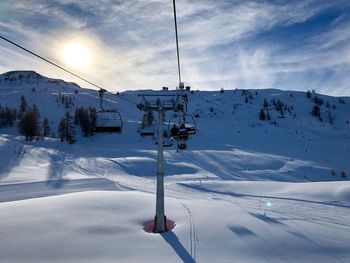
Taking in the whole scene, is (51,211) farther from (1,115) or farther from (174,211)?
(1,115)

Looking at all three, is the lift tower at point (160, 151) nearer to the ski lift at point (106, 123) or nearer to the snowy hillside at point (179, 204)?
the snowy hillside at point (179, 204)

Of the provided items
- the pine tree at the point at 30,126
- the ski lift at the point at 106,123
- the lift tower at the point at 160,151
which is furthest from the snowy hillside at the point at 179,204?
the pine tree at the point at 30,126

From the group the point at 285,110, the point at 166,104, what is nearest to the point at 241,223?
the point at 166,104

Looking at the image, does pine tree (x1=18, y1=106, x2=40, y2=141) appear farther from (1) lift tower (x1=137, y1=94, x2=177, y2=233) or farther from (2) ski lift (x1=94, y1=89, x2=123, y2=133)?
(1) lift tower (x1=137, y1=94, x2=177, y2=233)

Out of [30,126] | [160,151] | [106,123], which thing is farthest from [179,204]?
[30,126]

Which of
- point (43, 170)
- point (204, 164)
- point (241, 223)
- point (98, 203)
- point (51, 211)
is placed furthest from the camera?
point (204, 164)

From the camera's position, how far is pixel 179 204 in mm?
20203

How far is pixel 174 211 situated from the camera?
18359 millimetres

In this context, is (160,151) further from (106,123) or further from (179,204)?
(179,204)

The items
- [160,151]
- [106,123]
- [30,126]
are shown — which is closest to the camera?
[160,151]

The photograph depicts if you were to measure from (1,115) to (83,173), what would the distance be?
2117 inches

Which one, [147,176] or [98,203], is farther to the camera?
[147,176]

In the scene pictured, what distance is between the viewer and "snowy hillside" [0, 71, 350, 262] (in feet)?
40.1

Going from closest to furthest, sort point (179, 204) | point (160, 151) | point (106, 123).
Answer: point (160, 151)
point (106, 123)
point (179, 204)
